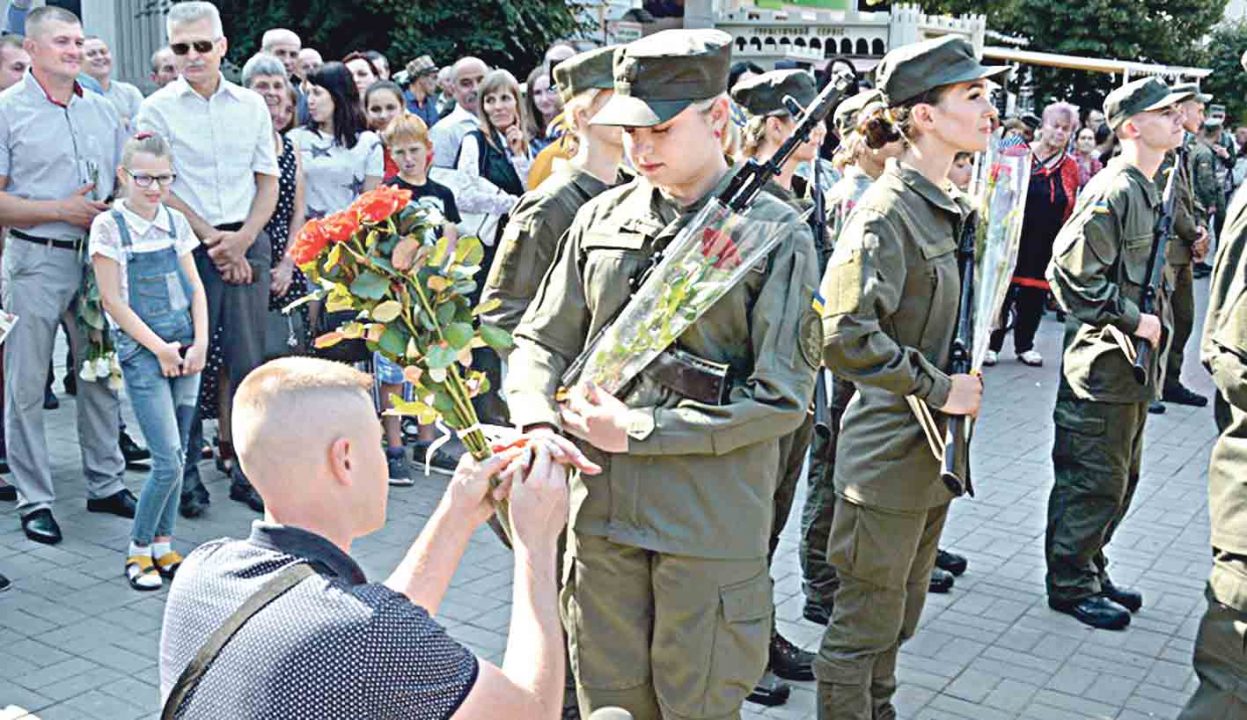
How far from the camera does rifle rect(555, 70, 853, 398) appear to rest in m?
3.47

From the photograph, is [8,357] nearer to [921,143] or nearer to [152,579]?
[152,579]

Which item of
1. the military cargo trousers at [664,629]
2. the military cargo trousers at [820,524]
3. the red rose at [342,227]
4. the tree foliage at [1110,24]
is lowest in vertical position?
the military cargo trousers at [820,524]

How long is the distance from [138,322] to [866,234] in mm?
3349

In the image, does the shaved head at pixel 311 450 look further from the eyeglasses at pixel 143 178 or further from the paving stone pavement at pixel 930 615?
the eyeglasses at pixel 143 178

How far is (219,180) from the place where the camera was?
7.06 metres

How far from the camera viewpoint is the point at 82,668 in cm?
524

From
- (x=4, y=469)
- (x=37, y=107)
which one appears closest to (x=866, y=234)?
(x=37, y=107)

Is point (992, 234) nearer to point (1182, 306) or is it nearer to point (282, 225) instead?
point (282, 225)

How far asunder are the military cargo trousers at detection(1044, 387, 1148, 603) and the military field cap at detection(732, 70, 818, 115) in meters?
1.75

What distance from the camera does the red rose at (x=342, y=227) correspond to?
288cm

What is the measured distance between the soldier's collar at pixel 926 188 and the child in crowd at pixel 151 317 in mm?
3338

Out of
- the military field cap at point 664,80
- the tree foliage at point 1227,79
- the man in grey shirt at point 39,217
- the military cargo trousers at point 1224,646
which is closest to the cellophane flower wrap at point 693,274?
the military field cap at point 664,80

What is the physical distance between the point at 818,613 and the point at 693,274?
2.95 m

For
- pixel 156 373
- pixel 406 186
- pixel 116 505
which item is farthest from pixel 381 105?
pixel 156 373
